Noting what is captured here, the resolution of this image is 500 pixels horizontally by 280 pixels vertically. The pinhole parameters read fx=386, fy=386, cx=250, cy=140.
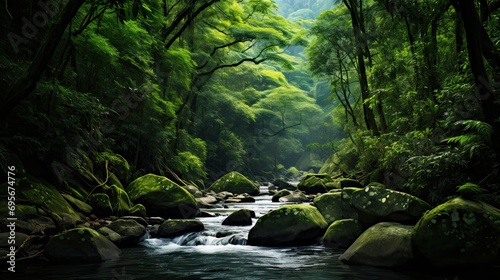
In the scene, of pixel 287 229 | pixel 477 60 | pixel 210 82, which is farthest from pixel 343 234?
pixel 210 82

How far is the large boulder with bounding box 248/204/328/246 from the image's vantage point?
761 cm

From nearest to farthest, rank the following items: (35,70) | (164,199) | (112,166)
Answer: (35,70)
(164,199)
(112,166)

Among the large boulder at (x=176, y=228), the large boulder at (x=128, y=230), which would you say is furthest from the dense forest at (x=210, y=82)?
the large boulder at (x=176, y=228)

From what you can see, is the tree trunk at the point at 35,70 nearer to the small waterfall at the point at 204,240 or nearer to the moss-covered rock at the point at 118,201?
the small waterfall at the point at 204,240

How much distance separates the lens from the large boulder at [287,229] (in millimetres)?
7613

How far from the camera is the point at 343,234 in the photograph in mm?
7289

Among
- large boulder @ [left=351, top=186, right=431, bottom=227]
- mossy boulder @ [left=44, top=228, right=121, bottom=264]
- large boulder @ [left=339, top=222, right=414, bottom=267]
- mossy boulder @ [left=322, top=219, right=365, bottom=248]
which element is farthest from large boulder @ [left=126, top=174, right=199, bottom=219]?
large boulder @ [left=339, top=222, right=414, bottom=267]

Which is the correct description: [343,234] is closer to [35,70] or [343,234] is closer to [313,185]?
[35,70]

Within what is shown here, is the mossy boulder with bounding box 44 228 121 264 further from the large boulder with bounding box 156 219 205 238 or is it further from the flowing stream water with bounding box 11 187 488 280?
the large boulder with bounding box 156 219 205 238

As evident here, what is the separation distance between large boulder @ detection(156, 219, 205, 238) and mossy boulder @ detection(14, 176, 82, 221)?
1688mm

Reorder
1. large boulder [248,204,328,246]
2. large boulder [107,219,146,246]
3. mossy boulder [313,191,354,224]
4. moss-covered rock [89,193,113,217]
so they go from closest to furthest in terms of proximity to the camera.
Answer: large boulder [107,219,146,246] → large boulder [248,204,328,246] → mossy boulder [313,191,354,224] → moss-covered rock [89,193,113,217]

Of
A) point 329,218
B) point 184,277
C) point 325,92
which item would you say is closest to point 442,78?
point 329,218

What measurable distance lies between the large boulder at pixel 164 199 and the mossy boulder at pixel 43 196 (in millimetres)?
2481

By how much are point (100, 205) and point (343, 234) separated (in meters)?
5.44
